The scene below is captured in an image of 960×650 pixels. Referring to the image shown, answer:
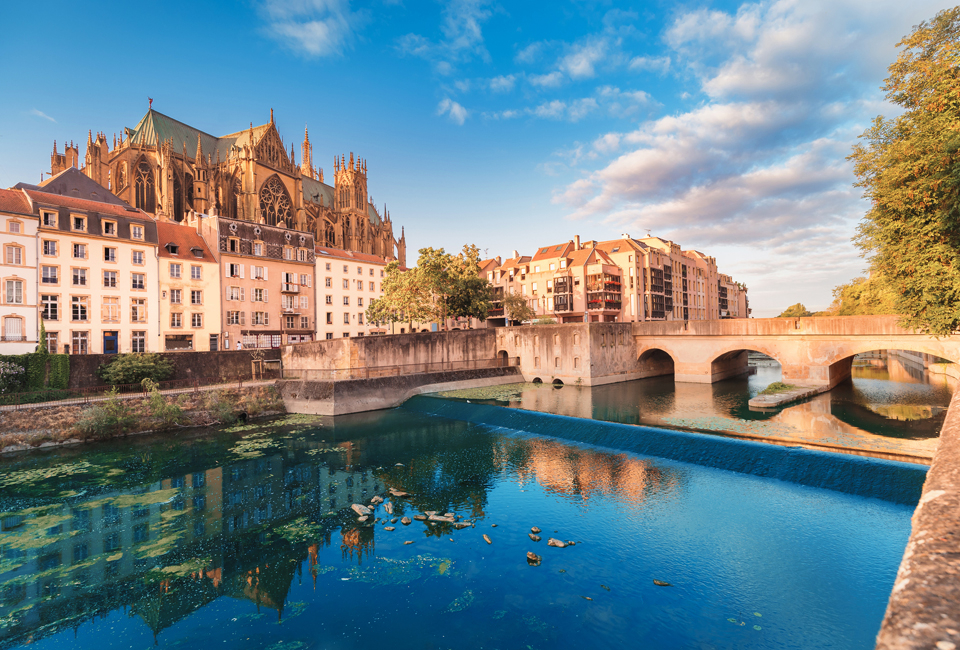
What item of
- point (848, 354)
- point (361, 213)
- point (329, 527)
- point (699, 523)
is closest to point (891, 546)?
point (699, 523)


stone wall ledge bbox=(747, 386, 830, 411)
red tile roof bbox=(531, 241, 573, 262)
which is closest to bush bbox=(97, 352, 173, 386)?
stone wall ledge bbox=(747, 386, 830, 411)

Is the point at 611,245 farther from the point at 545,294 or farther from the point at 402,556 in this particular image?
the point at 402,556

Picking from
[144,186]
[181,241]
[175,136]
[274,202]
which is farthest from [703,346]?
[175,136]

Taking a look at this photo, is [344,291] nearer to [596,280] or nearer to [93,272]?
[93,272]

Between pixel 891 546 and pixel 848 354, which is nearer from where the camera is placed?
pixel 891 546

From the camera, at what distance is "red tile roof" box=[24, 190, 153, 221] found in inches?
1464

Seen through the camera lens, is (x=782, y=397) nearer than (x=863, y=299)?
Yes

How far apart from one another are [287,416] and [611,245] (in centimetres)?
6250

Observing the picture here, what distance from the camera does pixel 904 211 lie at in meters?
18.2

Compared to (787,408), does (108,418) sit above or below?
above

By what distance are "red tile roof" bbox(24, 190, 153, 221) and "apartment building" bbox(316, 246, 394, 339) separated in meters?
19.5

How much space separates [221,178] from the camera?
67.8m

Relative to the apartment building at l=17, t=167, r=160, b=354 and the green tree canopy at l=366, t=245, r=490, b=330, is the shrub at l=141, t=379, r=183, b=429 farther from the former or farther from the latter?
the green tree canopy at l=366, t=245, r=490, b=330

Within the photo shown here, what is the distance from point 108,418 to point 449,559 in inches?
1041
